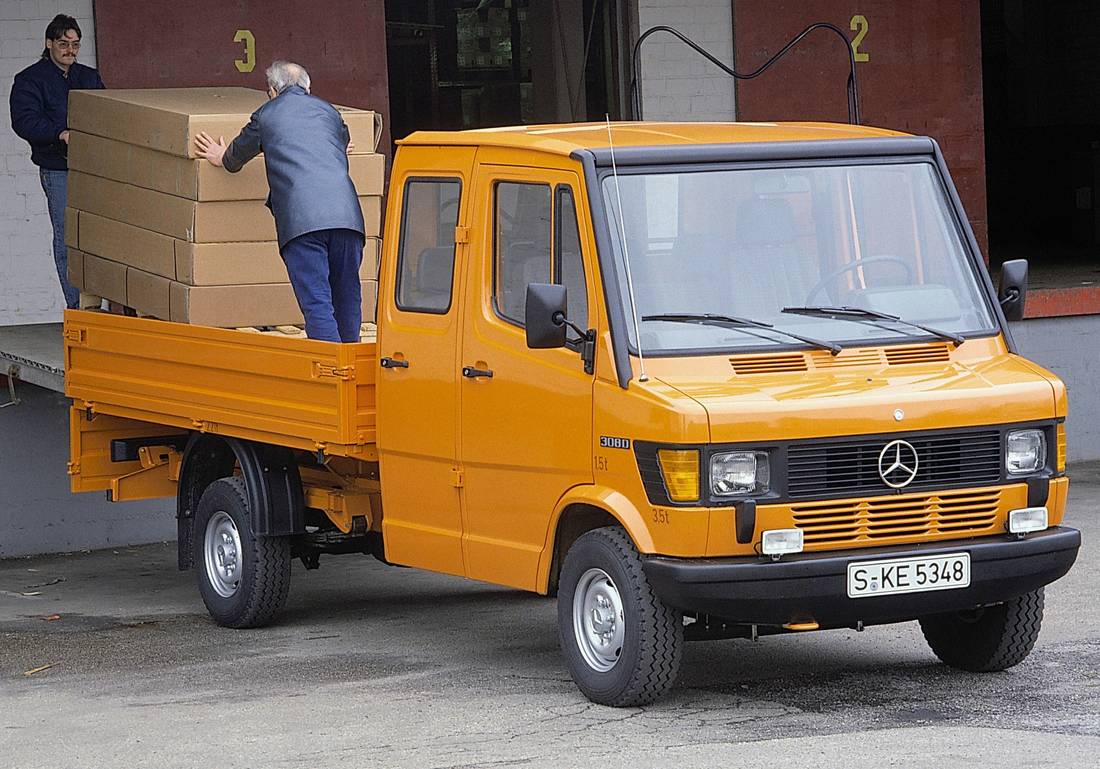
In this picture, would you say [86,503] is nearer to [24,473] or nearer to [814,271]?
[24,473]

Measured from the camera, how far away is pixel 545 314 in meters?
6.80

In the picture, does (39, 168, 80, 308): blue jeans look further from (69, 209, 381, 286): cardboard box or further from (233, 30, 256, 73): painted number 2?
(233, 30, 256, 73): painted number 2

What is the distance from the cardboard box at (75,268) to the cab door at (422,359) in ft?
9.71

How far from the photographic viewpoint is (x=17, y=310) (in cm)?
1242

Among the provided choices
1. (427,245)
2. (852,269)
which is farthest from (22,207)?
(852,269)

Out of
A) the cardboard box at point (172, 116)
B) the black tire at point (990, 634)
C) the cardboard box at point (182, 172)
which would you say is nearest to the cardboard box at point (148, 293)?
the cardboard box at point (182, 172)

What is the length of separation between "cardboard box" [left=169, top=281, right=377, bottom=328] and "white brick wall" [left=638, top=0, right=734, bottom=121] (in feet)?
18.4

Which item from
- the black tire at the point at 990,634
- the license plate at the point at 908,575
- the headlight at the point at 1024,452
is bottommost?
the black tire at the point at 990,634

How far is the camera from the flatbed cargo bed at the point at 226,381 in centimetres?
811

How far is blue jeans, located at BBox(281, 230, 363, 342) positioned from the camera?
351 inches

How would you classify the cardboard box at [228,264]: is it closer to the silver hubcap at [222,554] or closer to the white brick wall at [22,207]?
the silver hubcap at [222,554]

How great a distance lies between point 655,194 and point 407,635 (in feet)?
8.84

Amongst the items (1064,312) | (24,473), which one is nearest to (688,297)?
(24,473)

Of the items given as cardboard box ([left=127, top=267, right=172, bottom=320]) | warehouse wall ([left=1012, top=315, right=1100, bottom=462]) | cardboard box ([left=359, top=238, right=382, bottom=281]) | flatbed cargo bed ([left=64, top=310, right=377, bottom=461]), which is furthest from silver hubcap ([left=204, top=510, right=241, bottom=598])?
warehouse wall ([left=1012, top=315, right=1100, bottom=462])
